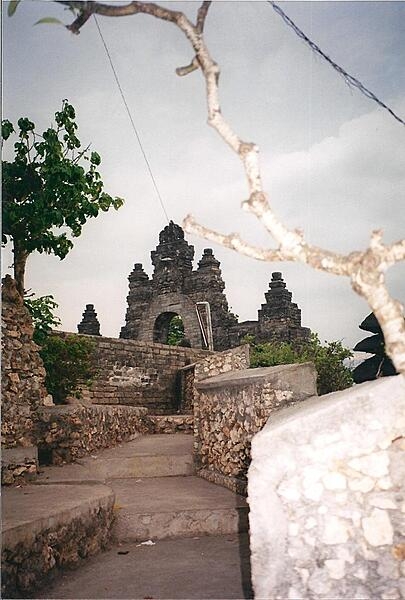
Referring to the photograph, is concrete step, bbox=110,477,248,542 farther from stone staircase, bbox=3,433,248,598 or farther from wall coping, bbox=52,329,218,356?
wall coping, bbox=52,329,218,356

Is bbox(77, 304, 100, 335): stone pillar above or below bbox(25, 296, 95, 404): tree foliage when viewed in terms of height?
above

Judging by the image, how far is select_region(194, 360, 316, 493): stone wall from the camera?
4.80 m

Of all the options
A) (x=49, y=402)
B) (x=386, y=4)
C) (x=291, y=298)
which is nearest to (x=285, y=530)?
(x=386, y=4)

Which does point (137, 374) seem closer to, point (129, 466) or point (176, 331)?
point (129, 466)

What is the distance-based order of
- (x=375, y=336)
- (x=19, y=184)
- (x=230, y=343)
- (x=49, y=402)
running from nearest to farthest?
(x=375, y=336), (x=19, y=184), (x=49, y=402), (x=230, y=343)

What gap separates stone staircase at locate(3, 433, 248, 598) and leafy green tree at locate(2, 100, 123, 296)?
261 centimetres

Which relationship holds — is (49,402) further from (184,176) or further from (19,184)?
(184,176)

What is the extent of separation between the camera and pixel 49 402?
24.2ft

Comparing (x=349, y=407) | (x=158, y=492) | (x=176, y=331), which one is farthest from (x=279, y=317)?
(x=349, y=407)

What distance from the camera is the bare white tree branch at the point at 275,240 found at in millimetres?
2041

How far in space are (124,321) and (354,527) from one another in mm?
15313

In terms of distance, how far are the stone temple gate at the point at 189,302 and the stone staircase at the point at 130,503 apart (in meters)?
9.28

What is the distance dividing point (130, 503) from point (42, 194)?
13.0ft

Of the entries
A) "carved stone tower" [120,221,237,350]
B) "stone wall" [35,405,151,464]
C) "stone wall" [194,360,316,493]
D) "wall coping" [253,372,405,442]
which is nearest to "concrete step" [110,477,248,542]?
"stone wall" [194,360,316,493]
